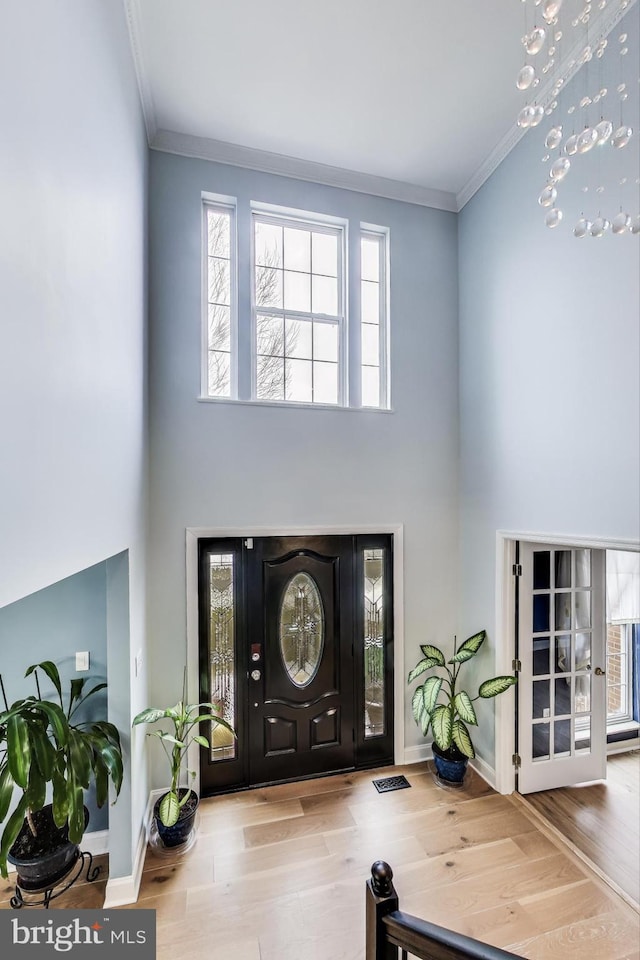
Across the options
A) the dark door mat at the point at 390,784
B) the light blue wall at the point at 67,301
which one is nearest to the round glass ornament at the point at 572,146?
the light blue wall at the point at 67,301

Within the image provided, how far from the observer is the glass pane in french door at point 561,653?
3229 millimetres

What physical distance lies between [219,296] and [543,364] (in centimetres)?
236

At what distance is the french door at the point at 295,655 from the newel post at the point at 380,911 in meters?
2.36

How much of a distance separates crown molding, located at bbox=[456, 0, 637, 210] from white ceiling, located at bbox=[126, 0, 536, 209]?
47 millimetres

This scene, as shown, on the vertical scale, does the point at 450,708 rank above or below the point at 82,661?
below

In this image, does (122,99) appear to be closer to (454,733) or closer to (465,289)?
(465,289)

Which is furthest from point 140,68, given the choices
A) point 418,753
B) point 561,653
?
point 418,753

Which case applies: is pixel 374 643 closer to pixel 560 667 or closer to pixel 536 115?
pixel 560 667

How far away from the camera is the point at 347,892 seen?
2340mm

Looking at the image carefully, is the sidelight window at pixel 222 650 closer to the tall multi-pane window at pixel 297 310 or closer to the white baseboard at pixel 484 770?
the tall multi-pane window at pixel 297 310

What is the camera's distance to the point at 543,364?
2852 mm

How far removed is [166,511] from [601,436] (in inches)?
107

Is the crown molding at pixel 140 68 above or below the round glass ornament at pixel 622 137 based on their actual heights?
above

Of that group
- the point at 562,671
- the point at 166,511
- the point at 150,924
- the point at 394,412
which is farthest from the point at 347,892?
the point at 394,412
